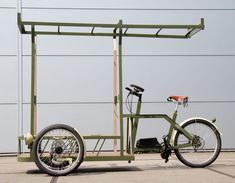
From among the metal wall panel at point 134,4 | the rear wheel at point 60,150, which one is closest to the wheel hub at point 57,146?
the rear wheel at point 60,150

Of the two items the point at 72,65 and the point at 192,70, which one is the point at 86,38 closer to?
the point at 72,65

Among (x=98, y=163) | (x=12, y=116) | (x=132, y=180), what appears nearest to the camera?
(x=132, y=180)

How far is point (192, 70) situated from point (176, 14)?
1.09m

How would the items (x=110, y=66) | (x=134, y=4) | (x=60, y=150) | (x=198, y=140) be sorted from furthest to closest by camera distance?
(x=134, y=4) → (x=110, y=66) → (x=198, y=140) → (x=60, y=150)

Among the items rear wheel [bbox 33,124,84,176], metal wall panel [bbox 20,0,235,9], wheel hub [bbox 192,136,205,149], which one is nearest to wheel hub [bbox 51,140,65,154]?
rear wheel [bbox 33,124,84,176]

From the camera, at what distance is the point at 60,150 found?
6.21 m

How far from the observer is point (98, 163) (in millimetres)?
7754

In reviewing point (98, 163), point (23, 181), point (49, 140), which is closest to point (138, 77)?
point (98, 163)

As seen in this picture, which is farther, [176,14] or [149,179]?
[176,14]

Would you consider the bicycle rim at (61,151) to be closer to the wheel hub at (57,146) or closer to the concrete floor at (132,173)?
the wheel hub at (57,146)

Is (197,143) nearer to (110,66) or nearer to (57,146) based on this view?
(57,146)

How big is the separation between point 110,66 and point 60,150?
3354 mm

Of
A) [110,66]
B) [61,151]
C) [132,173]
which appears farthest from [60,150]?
[110,66]

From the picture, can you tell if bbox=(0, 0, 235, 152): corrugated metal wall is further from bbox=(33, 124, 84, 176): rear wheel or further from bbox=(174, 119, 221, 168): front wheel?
bbox=(33, 124, 84, 176): rear wheel
